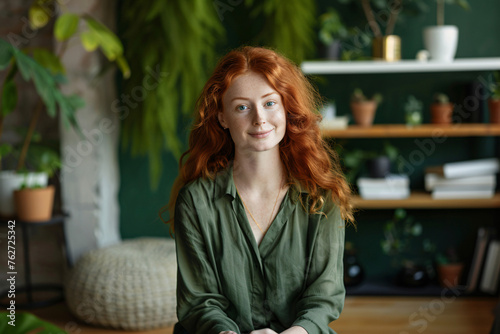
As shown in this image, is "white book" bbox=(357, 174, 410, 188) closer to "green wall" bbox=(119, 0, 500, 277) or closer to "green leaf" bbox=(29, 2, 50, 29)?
"green wall" bbox=(119, 0, 500, 277)

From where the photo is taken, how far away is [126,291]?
2.42 m

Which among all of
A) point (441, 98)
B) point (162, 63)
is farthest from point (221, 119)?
point (441, 98)

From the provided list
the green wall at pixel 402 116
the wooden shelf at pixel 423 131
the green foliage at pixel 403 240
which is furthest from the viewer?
the green foliage at pixel 403 240

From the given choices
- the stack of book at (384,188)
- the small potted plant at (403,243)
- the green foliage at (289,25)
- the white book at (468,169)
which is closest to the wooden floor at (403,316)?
the small potted plant at (403,243)

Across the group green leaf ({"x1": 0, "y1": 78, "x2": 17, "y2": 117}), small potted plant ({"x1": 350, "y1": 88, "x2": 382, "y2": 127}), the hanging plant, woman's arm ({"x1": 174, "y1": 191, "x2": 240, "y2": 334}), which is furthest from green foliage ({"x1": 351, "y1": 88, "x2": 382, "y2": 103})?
woman's arm ({"x1": 174, "y1": 191, "x2": 240, "y2": 334})

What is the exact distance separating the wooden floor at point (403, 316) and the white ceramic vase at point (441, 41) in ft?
3.98

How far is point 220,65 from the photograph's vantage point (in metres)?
1.29

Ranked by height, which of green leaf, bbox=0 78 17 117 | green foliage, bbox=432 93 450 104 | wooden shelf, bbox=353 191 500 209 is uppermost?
green leaf, bbox=0 78 17 117

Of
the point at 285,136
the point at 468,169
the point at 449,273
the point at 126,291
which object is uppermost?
the point at 285,136

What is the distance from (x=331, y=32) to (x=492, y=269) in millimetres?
1461

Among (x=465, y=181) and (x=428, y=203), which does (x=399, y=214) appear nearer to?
(x=428, y=203)

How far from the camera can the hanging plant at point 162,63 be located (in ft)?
8.53

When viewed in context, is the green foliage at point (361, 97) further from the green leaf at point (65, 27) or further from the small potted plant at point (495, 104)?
the green leaf at point (65, 27)

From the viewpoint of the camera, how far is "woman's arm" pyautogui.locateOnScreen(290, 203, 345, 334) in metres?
1.24
